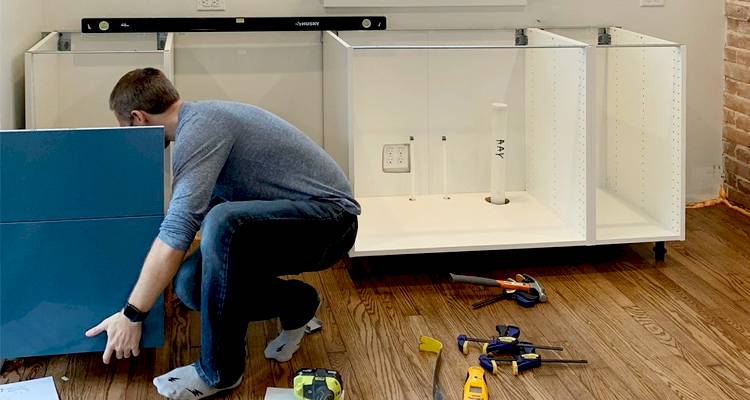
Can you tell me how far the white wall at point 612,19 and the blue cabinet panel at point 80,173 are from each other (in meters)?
1.45

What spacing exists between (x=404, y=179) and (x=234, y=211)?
164cm

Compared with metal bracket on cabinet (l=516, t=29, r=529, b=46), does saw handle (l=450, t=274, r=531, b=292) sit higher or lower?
lower

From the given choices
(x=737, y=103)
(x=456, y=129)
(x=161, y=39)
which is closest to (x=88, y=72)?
(x=161, y=39)

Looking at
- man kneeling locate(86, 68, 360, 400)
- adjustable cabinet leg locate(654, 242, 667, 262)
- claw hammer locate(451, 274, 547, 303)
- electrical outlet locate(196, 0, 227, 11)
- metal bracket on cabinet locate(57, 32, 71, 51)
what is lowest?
claw hammer locate(451, 274, 547, 303)

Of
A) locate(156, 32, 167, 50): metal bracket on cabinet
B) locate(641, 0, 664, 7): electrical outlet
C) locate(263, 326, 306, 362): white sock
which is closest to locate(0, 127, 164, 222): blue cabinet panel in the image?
locate(263, 326, 306, 362): white sock

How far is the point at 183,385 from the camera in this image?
2.40 meters

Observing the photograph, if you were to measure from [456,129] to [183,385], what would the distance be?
74.1 inches

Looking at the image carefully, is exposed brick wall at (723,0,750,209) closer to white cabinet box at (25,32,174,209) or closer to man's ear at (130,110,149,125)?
white cabinet box at (25,32,174,209)

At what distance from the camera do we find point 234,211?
238 centimetres

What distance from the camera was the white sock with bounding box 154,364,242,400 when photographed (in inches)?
94.2

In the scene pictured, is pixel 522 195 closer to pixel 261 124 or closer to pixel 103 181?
pixel 261 124

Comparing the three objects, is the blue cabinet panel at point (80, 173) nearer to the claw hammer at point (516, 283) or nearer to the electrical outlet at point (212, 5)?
the claw hammer at point (516, 283)

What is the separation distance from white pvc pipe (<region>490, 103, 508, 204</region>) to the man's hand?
5.84 feet

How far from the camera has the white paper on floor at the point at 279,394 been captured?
2424 mm
